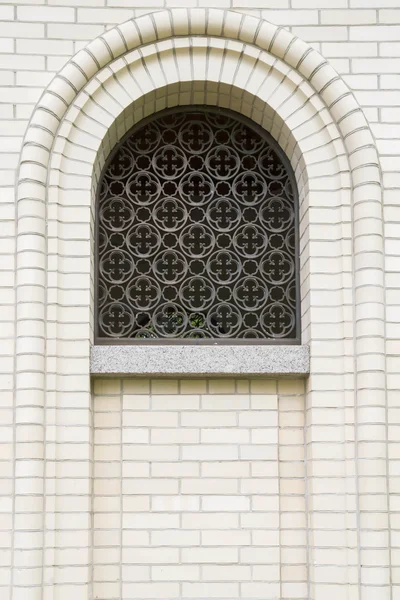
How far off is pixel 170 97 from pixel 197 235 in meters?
1.12

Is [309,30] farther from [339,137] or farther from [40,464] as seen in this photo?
[40,464]

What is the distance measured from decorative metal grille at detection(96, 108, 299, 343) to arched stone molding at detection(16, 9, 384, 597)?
0.24 metres

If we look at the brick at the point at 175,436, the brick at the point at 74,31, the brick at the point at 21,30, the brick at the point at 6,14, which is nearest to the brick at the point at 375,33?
the brick at the point at 74,31

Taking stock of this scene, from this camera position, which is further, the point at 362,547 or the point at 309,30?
the point at 309,30

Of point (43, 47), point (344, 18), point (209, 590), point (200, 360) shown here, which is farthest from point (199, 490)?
point (344, 18)

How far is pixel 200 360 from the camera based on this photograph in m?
7.14

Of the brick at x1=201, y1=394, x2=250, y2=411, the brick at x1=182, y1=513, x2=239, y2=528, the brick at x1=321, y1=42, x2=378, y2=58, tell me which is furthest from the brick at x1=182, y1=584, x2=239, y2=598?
the brick at x1=321, y1=42, x2=378, y2=58

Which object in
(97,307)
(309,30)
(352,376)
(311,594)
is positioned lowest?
(311,594)

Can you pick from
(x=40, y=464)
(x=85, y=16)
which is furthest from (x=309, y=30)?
(x=40, y=464)

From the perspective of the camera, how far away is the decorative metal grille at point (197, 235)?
746 centimetres

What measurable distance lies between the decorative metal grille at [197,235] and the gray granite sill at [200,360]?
10.9 inches

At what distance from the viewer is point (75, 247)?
713 centimetres

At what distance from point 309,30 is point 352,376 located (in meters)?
2.71

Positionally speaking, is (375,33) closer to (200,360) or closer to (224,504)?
(200,360)
